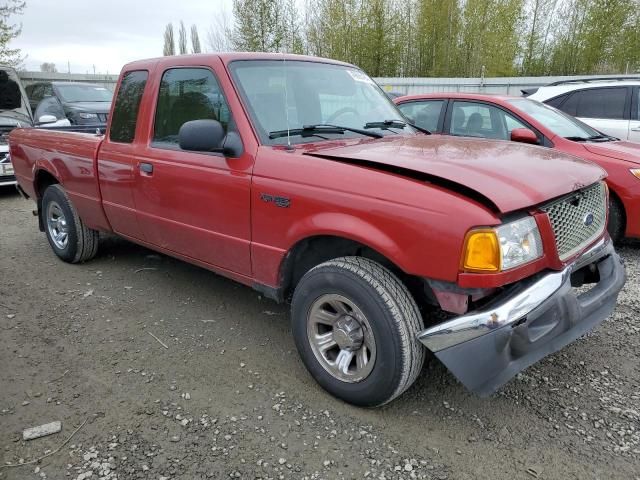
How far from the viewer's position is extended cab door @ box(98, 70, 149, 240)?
377 centimetres

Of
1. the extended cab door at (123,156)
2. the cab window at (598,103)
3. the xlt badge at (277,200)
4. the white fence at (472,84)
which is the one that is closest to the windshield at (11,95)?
the extended cab door at (123,156)

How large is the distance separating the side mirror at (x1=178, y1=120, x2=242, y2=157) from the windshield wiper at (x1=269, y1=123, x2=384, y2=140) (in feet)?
0.84

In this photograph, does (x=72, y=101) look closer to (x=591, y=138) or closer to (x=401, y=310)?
(x=591, y=138)

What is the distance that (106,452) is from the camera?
2336 millimetres

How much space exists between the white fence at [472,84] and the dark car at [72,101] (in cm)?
877

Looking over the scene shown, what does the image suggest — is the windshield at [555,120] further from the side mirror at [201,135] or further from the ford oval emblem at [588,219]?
the side mirror at [201,135]

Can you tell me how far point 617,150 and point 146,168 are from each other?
4.47 m

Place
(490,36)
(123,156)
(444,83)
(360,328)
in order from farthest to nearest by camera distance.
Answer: (490,36) → (444,83) → (123,156) → (360,328)

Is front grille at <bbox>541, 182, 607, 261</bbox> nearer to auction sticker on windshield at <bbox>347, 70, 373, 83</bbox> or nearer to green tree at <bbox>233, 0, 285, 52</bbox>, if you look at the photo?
auction sticker on windshield at <bbox>347, 70, 373, 83</bbox>

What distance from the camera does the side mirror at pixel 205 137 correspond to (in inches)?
110

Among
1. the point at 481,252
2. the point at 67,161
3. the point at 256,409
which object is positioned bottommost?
the point at 256,409

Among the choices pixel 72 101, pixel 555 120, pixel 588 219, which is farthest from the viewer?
pixel 72 101

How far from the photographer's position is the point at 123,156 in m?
3.80

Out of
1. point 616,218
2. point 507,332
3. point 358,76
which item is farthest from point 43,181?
point 616,218
